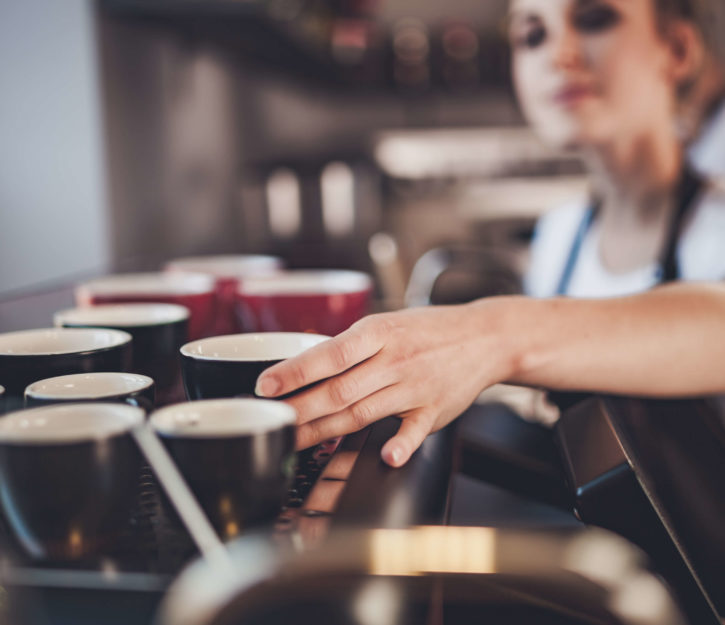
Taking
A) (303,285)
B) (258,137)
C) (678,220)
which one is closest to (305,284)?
→ (303,285)

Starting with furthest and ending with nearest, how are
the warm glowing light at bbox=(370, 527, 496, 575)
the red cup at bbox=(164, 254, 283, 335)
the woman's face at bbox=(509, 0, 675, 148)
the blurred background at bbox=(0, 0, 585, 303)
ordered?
the blurred background at bbox=(0, 0, 585, 303) → the woman's face at bbox=(509, 0, 675, 148) → the red cup at bbox=(164, 254, 283, 335) → the warm glowing light at bbox=(370, 527, 496, 575)

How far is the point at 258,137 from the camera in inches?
110

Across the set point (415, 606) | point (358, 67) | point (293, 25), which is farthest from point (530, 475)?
point (358, 67)

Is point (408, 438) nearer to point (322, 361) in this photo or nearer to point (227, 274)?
point (322, 361)

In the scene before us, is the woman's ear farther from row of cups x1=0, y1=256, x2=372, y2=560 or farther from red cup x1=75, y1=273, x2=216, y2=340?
row of cups x1=0, y1=256, x2=372, y2=560

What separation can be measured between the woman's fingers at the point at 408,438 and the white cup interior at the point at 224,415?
0.09 meters

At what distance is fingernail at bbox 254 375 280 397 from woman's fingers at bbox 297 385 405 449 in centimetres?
4

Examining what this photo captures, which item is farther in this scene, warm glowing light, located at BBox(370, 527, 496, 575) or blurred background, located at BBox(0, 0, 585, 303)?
blurred background, located at BBox(0, 0, 585, 303)

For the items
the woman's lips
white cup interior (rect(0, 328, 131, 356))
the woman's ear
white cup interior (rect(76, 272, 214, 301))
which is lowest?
white cup interior (rect(0, 328, 131, 356))

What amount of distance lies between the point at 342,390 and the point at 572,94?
0.95 metres

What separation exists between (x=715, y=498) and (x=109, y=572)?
38 centimetres

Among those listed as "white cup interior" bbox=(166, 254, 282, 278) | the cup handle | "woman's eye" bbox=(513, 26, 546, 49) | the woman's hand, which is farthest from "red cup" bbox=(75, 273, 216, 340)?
"woman's eye" bbox=(513, 26, 546, 49)

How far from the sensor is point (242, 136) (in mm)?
2518

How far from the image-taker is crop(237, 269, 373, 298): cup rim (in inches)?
24.3
